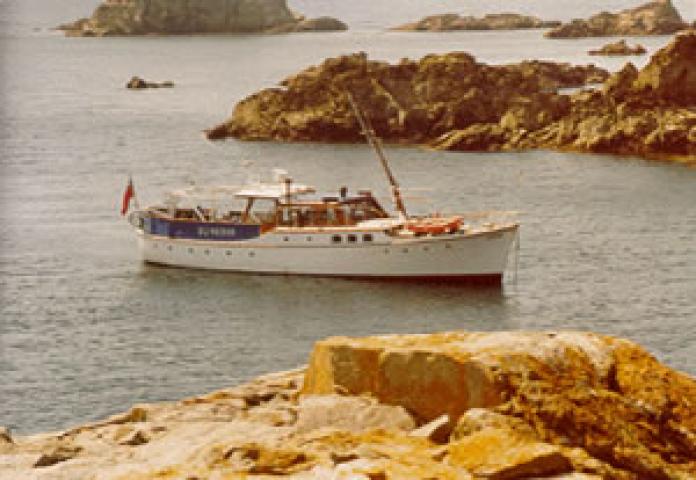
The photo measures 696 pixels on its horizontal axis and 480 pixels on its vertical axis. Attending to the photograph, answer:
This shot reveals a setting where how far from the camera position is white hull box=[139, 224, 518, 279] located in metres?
69.2

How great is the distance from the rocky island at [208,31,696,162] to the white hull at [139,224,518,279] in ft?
131

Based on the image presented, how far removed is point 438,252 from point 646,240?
487 inches

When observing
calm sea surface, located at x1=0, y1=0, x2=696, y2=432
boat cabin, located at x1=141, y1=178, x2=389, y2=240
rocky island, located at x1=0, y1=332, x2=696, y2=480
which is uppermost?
rocky island, located at x1=0, y1=332, x2=696, y2=480

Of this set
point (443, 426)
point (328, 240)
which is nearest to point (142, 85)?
point (328, 240)

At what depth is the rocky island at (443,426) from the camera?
48.4 ft

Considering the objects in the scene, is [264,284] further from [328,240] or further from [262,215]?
[262,215]

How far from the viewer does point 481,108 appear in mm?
122500

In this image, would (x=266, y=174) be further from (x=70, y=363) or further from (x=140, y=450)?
(x=140, y=450)

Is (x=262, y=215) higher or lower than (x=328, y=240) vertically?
higher

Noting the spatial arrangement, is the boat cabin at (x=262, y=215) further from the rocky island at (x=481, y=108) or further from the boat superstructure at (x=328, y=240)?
the rocky island at (x=481, y=108)

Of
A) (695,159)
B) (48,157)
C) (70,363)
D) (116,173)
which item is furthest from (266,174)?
(70,363)

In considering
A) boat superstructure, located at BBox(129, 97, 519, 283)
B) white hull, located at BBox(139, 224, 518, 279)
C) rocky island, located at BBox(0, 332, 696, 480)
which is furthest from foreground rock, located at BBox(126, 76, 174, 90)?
rocky island, located at BBox(0, 332, 696, 480)

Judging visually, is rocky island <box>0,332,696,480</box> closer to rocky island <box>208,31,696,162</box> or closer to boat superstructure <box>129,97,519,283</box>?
boat superstructure <box>129,97,519,283</box>

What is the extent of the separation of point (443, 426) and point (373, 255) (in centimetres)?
5470
